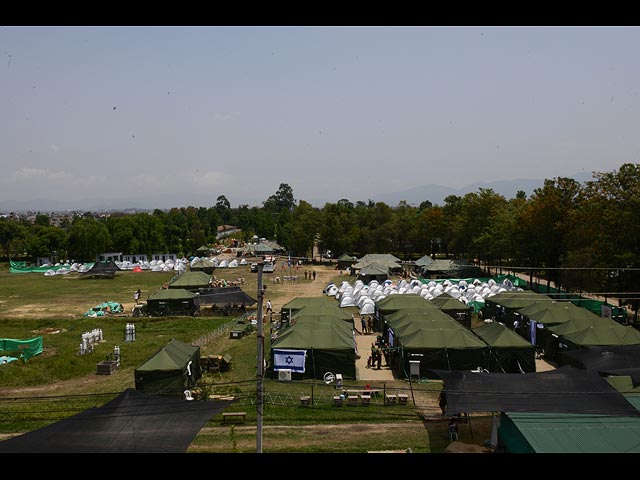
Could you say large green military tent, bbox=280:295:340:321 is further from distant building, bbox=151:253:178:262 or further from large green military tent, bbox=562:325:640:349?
distant building, bbox=151:253:178:262

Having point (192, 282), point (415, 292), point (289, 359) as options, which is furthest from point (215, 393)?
point (192, 282)

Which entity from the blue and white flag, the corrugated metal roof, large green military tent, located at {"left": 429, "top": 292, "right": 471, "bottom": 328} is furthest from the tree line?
the corrugated metal roof

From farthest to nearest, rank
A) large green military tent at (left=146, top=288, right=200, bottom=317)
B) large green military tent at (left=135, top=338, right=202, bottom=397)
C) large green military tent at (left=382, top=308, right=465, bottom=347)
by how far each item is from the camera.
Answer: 1. large green military tent at (left=146, top=288, right=200, bottom=317)
2. large green military tent at (left=382, top=308, right=465, bottom=347)
3. large green military tent at (left=135, top=338, right=202, bottom=397)

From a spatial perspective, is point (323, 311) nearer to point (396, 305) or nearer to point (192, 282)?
point (396, 305)

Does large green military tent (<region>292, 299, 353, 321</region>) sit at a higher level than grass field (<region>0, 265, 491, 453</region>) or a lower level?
higher

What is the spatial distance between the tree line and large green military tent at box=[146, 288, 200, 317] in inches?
755

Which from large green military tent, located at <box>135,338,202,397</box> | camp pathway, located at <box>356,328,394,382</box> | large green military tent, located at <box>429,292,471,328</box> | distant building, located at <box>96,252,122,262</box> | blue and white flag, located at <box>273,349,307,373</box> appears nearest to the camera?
large green military tent, located at <box>135,338,202,397</box>

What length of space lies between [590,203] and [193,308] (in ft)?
80.3

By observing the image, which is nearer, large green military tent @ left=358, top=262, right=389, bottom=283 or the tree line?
the tree line

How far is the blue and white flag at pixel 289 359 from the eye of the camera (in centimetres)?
1811

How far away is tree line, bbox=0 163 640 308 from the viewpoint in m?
28.5

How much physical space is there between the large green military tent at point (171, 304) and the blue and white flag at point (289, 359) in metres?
14.6

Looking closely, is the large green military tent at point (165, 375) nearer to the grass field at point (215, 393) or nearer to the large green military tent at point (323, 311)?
the grass field at point (215, 393)
